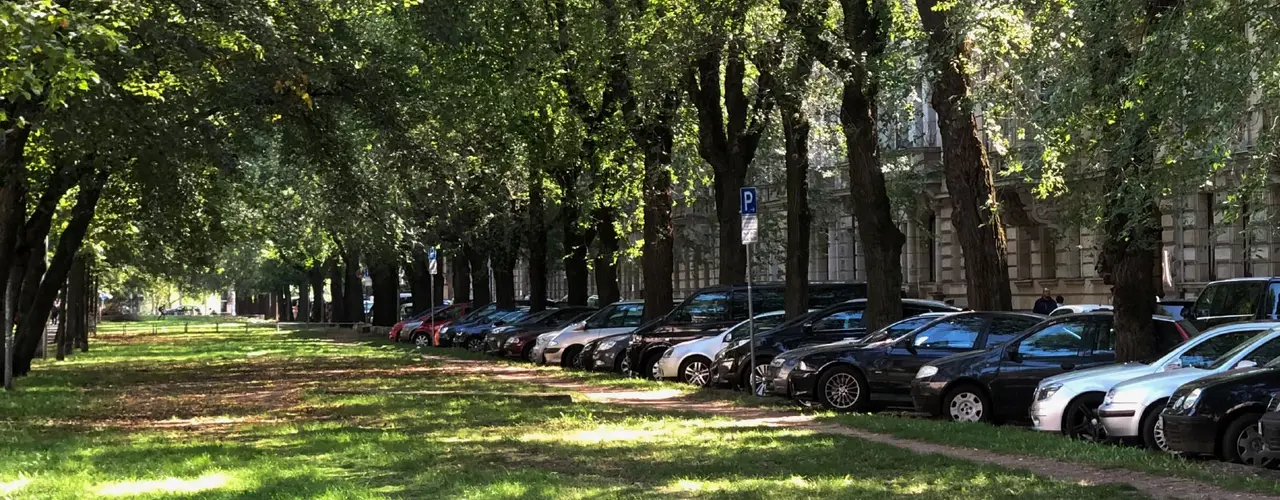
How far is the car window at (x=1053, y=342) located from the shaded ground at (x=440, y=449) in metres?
2.38

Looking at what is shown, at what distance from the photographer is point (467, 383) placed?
23.5 metres

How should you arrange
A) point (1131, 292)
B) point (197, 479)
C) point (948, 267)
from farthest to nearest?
point (948, 267) < point (1131, 292) < point (197, 479)

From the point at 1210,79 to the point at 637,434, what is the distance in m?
6.08

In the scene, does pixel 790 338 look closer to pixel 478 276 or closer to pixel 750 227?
pixel 750 227

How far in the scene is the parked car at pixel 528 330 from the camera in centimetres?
3297

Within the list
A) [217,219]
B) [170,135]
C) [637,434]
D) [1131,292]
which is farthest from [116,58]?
[217,219]

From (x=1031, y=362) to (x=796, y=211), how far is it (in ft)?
31.4

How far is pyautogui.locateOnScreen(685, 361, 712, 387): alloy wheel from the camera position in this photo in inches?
879

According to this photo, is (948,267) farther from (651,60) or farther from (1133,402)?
(1133,402)

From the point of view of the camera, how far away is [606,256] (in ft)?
114

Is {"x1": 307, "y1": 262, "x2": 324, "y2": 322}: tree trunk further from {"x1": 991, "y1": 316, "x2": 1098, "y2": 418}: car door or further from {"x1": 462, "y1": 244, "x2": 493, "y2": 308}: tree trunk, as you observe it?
{"x1": 991, "y1": 316, "x2": 1098, "y2": 418}: car door

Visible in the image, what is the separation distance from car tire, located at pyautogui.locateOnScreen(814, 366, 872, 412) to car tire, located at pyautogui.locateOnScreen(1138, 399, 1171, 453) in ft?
16.8

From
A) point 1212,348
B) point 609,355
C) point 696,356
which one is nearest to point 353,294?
point 609,355

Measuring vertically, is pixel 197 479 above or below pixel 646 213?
below
